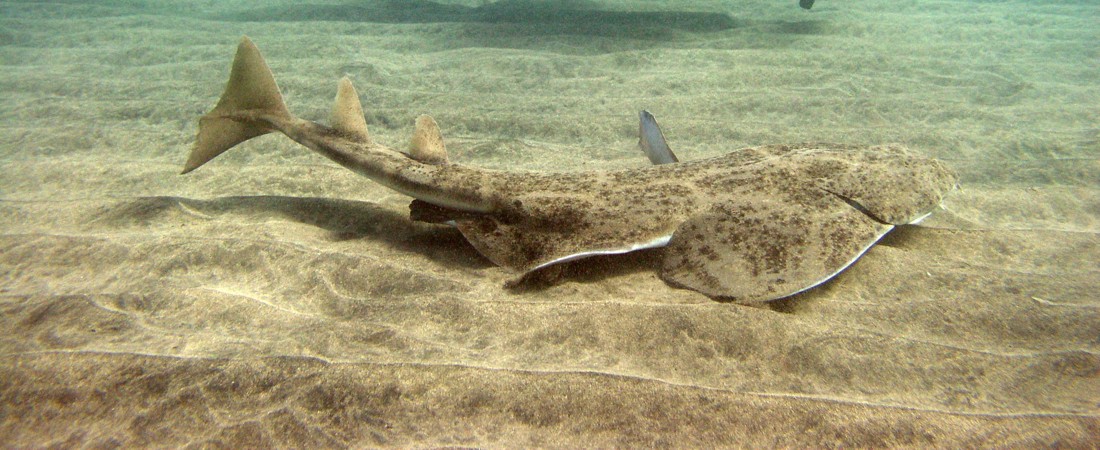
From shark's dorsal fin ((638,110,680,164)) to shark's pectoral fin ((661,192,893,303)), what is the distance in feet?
3.56

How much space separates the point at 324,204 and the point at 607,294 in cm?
244

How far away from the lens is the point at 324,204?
12.3 feet

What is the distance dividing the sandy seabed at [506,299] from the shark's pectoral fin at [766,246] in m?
0.13

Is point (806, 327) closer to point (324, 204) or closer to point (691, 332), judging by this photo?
point (691, 332)

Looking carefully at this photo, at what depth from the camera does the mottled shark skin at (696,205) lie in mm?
2545

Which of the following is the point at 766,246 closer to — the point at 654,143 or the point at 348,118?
the point at 654,143

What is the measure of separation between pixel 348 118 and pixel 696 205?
97.8 inches

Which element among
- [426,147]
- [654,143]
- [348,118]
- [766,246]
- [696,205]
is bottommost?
[766,246]

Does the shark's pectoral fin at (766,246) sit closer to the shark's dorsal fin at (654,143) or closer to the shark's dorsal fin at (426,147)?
the shark's dorsal fin at (654,143)

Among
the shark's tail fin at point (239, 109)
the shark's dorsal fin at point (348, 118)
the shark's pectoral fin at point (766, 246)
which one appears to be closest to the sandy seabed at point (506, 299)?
the shark's pectoral fin at point (766, 246)

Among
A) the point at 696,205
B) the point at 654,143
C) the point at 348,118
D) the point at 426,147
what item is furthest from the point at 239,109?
the point at 696,205

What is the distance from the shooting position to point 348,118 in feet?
11.5

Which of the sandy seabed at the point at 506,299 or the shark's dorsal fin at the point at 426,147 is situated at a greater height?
the shark's dorsal fin at the point at 426,147

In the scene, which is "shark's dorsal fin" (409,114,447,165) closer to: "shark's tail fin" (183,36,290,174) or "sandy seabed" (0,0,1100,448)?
"sandy seabed" (0,0,1100,448)
